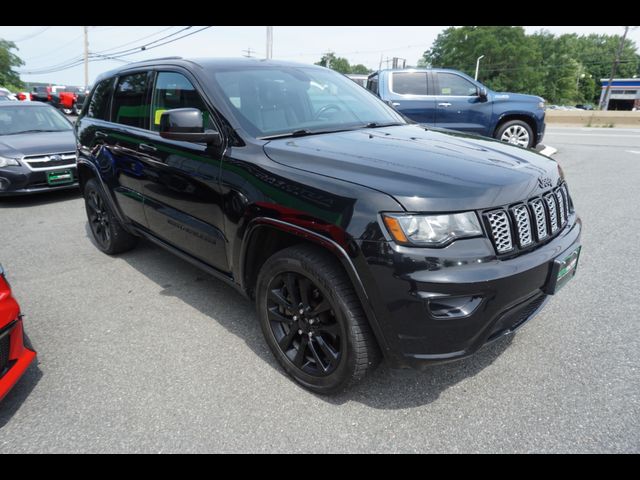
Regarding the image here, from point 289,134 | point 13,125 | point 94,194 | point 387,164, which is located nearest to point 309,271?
point 387,164

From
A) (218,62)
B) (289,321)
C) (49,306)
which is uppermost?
(218,62)

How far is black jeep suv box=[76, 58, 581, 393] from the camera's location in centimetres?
186

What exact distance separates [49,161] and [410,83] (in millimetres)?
6846

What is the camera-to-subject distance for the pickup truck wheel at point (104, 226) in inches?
167

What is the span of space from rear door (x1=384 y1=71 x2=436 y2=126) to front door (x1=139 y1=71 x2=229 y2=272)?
6433 mm

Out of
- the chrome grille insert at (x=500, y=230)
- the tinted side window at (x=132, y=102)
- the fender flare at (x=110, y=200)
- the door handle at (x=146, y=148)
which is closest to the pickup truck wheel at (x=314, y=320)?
the chrome grille insert at (x=500, y=230)

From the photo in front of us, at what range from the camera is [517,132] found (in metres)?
8.91

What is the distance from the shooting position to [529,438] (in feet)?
6.68

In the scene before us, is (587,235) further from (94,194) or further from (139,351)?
(94,194)

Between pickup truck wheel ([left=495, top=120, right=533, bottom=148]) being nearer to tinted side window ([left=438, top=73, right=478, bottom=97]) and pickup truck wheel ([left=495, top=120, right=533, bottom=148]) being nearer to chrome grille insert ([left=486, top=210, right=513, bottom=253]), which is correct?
tinted side window ([left=438, top=73, right=478, bottom=97])

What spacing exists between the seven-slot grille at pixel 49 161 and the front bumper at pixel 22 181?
80mm

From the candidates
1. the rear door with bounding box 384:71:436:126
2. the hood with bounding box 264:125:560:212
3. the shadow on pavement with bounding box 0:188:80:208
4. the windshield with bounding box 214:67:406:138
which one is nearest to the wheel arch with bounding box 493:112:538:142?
the rear door with bounding box 384:71:436:126

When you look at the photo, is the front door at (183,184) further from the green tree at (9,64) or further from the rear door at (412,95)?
the green tree at (9,64)

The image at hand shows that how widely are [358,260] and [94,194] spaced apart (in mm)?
3597
